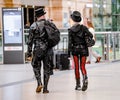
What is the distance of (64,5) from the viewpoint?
4659 centimetres

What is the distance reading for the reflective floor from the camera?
10.9 metres

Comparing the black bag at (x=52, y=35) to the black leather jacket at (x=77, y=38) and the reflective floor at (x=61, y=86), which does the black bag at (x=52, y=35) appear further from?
the reflective floor at (x=61, y=86)

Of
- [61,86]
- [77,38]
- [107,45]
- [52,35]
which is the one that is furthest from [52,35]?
[107,45]

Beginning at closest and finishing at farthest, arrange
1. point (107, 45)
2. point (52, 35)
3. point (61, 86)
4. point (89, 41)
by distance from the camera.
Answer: point (52, 35) → point (89, 41) → point (61, 86) → point (107, 45)

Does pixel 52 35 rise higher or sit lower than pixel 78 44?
higher

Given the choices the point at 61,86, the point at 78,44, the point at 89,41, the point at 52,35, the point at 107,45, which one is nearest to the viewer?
the point at 52,35

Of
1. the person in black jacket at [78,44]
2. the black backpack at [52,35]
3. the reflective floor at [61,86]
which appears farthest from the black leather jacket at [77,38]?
the reflective floor at [61,86]

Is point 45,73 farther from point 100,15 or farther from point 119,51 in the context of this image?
point 100,15

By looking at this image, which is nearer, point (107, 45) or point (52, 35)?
point (52, 35)

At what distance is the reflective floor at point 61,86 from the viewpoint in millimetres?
10891

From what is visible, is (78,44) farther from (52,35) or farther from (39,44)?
(39,44)

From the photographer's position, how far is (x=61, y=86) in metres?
12.8

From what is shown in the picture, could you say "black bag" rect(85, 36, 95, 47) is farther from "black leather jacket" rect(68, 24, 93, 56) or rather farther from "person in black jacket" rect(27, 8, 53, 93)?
"person in black jacket" rect(27, 8, 53, 93)

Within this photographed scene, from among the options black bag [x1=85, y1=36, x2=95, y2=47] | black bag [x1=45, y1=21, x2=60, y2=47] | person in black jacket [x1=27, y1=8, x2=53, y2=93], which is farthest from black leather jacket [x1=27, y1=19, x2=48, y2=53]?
black bag [x1=85, y1=36, x2=95, y2=47]
